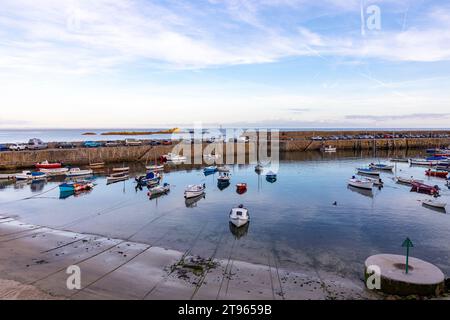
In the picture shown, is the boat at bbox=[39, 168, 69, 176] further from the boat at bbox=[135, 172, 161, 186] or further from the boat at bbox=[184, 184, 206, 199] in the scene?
the boat at bbox=[184, 184, 206, 199]

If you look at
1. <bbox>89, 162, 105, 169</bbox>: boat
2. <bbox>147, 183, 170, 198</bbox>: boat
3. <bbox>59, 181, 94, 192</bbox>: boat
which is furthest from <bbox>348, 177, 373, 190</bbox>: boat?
<bbox>89, 162, 105, 169</bbox>: boat

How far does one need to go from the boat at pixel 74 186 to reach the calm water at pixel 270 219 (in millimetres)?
1587

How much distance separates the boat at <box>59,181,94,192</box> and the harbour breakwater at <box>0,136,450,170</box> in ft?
96.0

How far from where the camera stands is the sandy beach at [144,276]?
1593 centimetres

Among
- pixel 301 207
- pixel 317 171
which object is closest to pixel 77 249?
pixel 301 207

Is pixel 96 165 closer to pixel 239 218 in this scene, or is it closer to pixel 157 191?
pixel 157 191

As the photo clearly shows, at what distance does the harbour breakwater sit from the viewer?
229 ft

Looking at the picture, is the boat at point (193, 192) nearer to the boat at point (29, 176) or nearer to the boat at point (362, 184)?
the boat at point (362, 184)

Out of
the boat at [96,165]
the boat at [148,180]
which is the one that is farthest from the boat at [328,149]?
the boat at [148,180]

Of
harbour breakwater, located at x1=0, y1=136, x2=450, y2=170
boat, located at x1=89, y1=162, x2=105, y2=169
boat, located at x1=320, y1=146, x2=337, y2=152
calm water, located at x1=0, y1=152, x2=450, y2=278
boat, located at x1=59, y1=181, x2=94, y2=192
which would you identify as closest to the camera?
calm water, located at x1=0, y1=152, x2=450, y2=278

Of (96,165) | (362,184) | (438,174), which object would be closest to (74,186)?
(96,165)

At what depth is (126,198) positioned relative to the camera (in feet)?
141

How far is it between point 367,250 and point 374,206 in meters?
16.7
